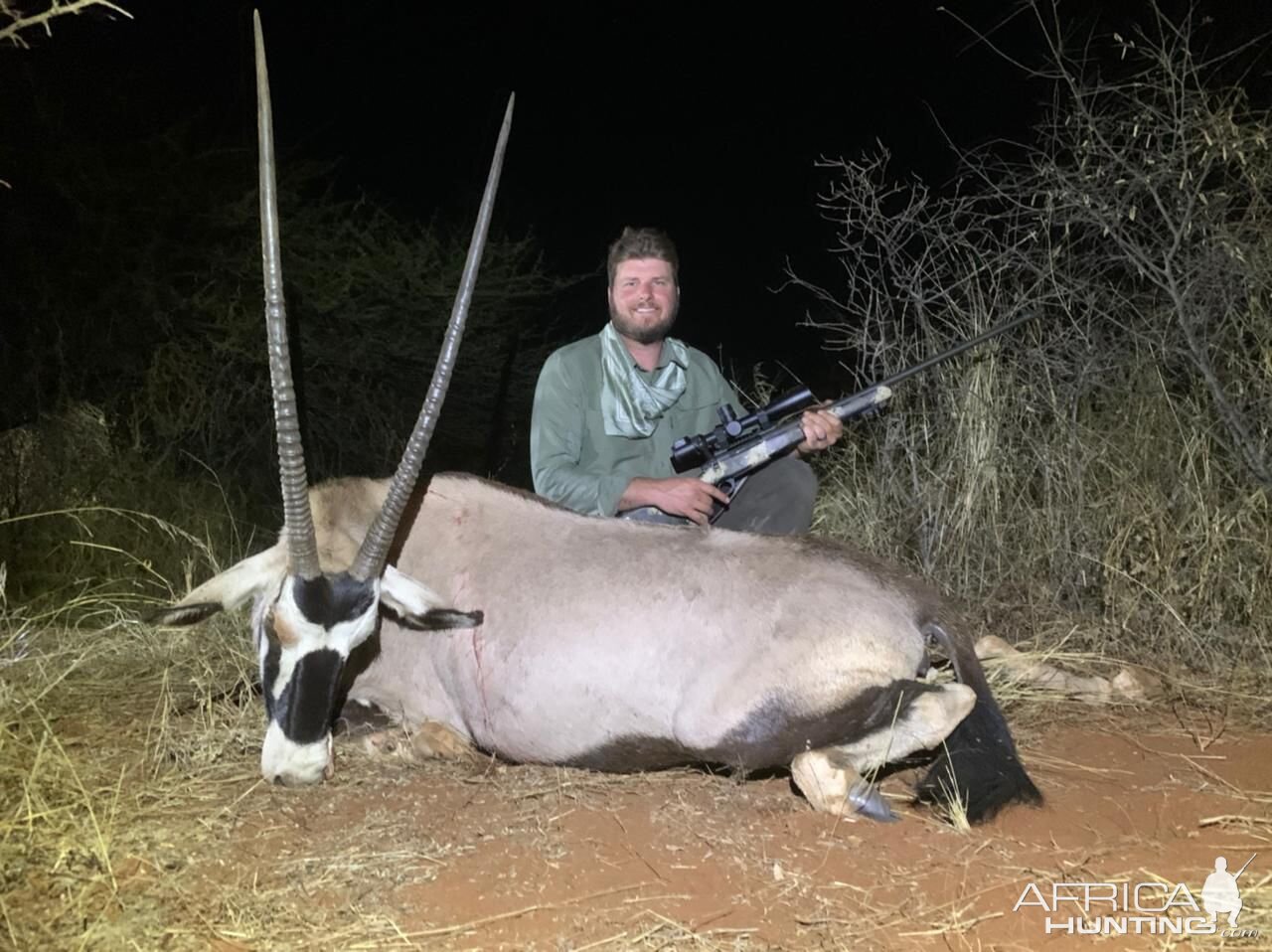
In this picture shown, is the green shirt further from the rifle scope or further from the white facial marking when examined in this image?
the white facial marking

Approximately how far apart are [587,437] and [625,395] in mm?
239

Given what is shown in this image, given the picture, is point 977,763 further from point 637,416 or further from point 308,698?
point 637,416

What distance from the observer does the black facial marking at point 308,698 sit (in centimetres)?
280

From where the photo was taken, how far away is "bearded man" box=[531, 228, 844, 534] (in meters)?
4.08

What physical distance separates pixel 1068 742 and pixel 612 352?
2.27m

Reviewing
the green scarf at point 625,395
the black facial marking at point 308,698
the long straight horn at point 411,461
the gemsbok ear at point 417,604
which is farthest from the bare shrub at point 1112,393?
the black facial marking at point 308,698

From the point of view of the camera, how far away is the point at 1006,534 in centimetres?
464

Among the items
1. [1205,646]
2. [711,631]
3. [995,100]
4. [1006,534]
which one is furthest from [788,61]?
[711,631]

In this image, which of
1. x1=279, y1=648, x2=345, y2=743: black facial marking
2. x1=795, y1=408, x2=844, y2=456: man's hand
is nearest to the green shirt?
x1=795, y1=408, x2=844, y2=456: man's hand

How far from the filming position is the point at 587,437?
4.30 meters

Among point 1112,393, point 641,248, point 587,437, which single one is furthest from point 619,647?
point 1112,393

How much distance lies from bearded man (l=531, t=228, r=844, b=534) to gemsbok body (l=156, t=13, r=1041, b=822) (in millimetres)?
844

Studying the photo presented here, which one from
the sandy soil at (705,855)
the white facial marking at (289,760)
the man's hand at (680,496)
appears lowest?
the sandy soil at (705,855)

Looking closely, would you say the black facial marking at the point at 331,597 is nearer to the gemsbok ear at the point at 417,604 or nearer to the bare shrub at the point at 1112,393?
the gemsbok ear at the point at 417,604
